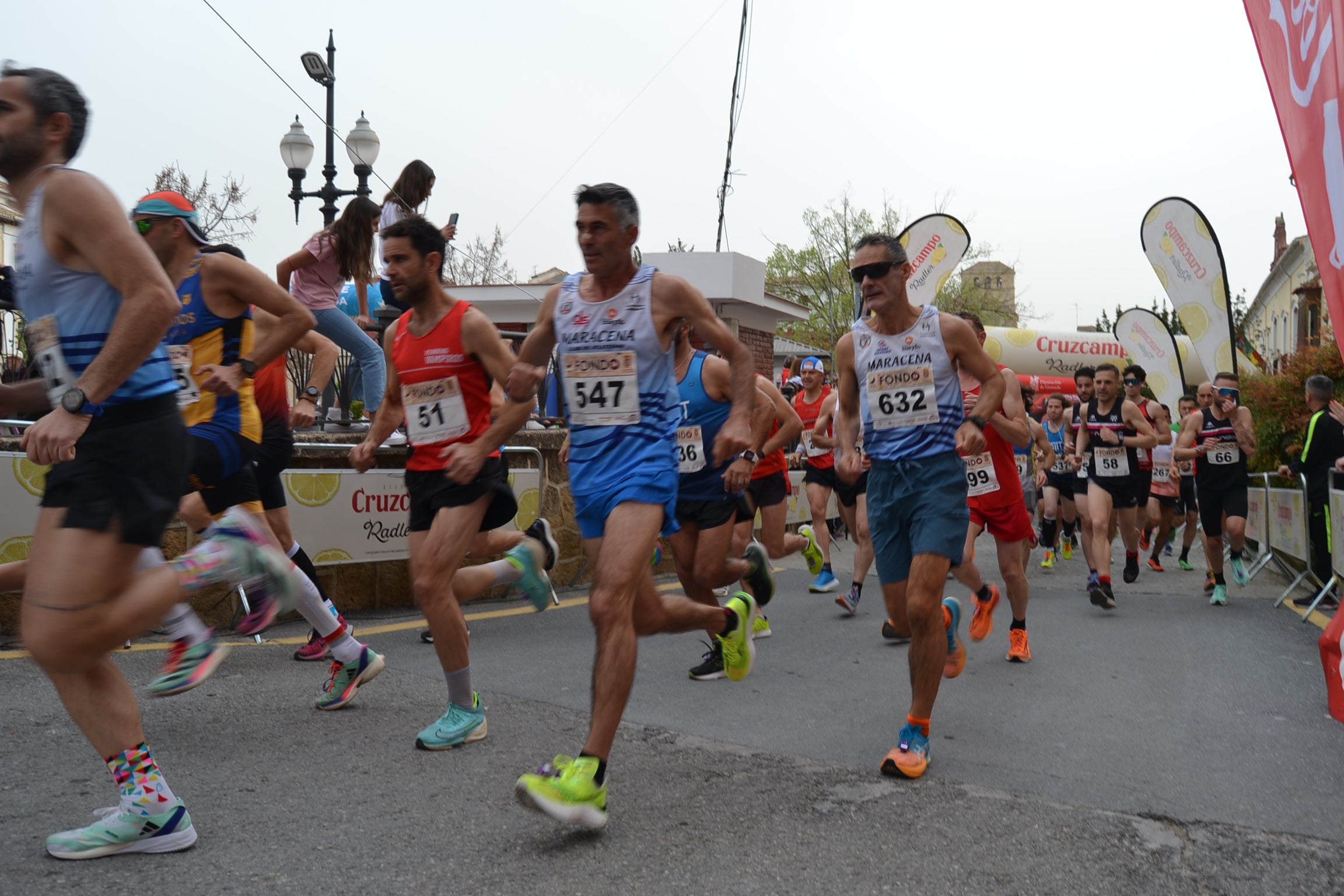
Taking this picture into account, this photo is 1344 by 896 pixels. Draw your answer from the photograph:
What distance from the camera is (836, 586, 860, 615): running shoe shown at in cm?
840

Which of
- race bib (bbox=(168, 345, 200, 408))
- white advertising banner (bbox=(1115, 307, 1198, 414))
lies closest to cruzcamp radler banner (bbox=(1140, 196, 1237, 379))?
white advertising banner (bbox=(1115, 307, 1198, 414))

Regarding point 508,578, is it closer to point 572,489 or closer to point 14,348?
point 572,489

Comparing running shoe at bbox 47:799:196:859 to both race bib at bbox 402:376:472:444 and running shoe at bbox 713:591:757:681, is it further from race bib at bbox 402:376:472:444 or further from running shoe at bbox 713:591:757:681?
running shoe at bbox 713:591:757:681

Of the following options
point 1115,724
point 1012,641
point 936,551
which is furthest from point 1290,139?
point 1012,641

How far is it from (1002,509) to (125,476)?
213 inches

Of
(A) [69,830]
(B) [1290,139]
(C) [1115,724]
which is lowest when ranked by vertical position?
(C) [1115,724]

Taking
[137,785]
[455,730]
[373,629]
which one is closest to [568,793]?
[137,785]

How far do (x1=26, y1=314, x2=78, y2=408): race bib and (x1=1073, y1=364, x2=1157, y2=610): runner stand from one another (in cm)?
816

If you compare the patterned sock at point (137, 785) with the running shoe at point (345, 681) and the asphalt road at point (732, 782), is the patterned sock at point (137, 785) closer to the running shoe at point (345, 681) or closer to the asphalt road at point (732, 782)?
the asphalt road at point (732, 782)

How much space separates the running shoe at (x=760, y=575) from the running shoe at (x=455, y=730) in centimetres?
166

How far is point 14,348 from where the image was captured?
7375 millimetres

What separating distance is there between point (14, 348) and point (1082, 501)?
342 inches

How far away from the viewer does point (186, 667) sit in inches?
131

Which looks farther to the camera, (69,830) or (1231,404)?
(1231,404)
